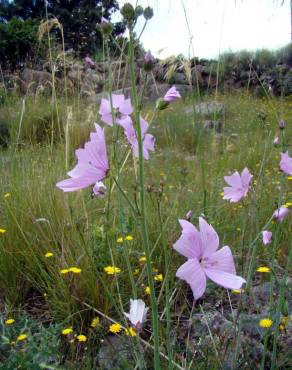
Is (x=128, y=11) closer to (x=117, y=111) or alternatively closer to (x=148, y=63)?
(x=148, y=63)

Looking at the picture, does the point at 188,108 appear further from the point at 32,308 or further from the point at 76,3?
the point at 76,3

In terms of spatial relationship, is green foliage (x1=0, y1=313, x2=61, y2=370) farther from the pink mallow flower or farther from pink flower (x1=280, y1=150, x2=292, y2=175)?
pink flower (x1=280, y1=150, x2=292, y2=175)

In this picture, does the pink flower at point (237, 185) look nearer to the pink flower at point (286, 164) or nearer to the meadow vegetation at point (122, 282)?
the meadow vegetation at point (122, 282)

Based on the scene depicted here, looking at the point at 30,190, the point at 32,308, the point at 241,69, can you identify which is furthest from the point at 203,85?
the point at 32,308

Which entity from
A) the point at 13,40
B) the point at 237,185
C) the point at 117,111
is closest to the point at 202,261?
the point at 117,111

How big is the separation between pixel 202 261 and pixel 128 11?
366 millimetres

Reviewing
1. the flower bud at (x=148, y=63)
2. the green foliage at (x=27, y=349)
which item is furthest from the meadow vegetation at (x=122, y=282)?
the flower bud at (x=148, y=63)

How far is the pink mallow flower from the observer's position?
606 millimetres

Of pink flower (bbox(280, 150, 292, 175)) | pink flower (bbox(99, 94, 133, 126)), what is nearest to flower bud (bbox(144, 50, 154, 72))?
pink flower (bbox(99, 94, 133, 126))

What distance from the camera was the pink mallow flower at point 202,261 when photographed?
606 mm

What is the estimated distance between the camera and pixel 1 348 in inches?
47.7

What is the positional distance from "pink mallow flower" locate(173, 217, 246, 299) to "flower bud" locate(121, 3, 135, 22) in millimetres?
300

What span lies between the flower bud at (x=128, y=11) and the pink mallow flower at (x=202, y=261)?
0.98ft

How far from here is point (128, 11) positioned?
0.66 metres
